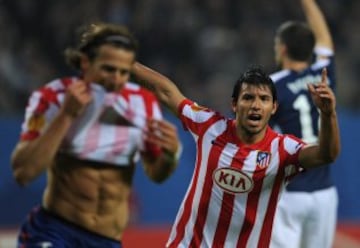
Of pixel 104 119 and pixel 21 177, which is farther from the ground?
pixel 104 119

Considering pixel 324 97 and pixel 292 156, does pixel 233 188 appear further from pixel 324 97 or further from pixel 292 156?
pixel 324 97

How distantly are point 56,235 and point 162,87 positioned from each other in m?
0.96

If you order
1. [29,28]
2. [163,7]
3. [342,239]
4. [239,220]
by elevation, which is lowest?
[239,220]

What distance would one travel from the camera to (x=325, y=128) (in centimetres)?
489

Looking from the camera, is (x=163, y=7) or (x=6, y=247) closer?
(x=6, y=247)

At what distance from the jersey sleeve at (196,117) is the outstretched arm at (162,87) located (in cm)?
7

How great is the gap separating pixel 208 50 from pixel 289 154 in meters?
6.78

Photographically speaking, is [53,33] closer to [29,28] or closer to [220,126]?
[29,28]

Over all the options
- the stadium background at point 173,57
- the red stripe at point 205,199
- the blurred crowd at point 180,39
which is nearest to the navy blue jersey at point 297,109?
the red stripe at point 205,199

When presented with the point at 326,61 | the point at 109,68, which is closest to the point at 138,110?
the point at 109,68

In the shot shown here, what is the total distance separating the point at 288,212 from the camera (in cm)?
705

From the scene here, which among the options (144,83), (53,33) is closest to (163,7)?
(53,33)

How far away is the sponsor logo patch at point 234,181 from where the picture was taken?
207 inches

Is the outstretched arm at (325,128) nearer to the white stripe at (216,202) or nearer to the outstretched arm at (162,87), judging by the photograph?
the white stripe at (216,202)
